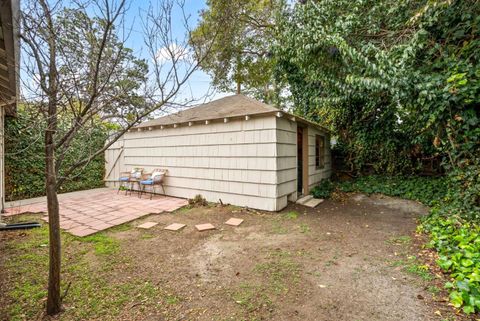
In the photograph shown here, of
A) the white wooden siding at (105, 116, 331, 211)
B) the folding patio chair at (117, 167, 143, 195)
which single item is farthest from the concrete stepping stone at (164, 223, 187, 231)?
the folding patio chair at (117, 167, 143, 195)

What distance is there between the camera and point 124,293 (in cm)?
240

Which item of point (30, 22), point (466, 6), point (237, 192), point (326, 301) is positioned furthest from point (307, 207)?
point (30, 22)

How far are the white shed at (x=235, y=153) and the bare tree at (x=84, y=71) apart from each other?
91.7 inches

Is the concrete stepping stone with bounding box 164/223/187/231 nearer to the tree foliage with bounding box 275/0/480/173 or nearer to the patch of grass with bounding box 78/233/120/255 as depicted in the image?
the patch of grass with bounding box 78/233/120/255

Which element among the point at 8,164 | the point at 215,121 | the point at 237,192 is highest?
the point at 215,121

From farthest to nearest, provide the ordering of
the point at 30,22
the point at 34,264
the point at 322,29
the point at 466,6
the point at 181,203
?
1. the point at 181,203
2. the point at 322,29
3. the point at 466,6
4. the point at 34,264
5. the point at 30,22

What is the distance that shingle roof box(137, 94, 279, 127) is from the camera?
5.47 m

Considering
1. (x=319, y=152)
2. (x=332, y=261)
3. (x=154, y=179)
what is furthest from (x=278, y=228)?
(x=319, y=152)

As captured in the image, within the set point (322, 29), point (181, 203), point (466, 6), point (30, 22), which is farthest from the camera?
point (181, 203)

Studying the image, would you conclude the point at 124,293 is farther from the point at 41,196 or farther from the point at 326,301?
the point at 41,196

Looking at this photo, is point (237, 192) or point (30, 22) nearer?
point (30, 22)

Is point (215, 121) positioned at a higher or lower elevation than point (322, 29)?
lower

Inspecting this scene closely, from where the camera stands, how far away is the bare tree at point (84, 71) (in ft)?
6.25

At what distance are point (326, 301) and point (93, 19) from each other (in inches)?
139
